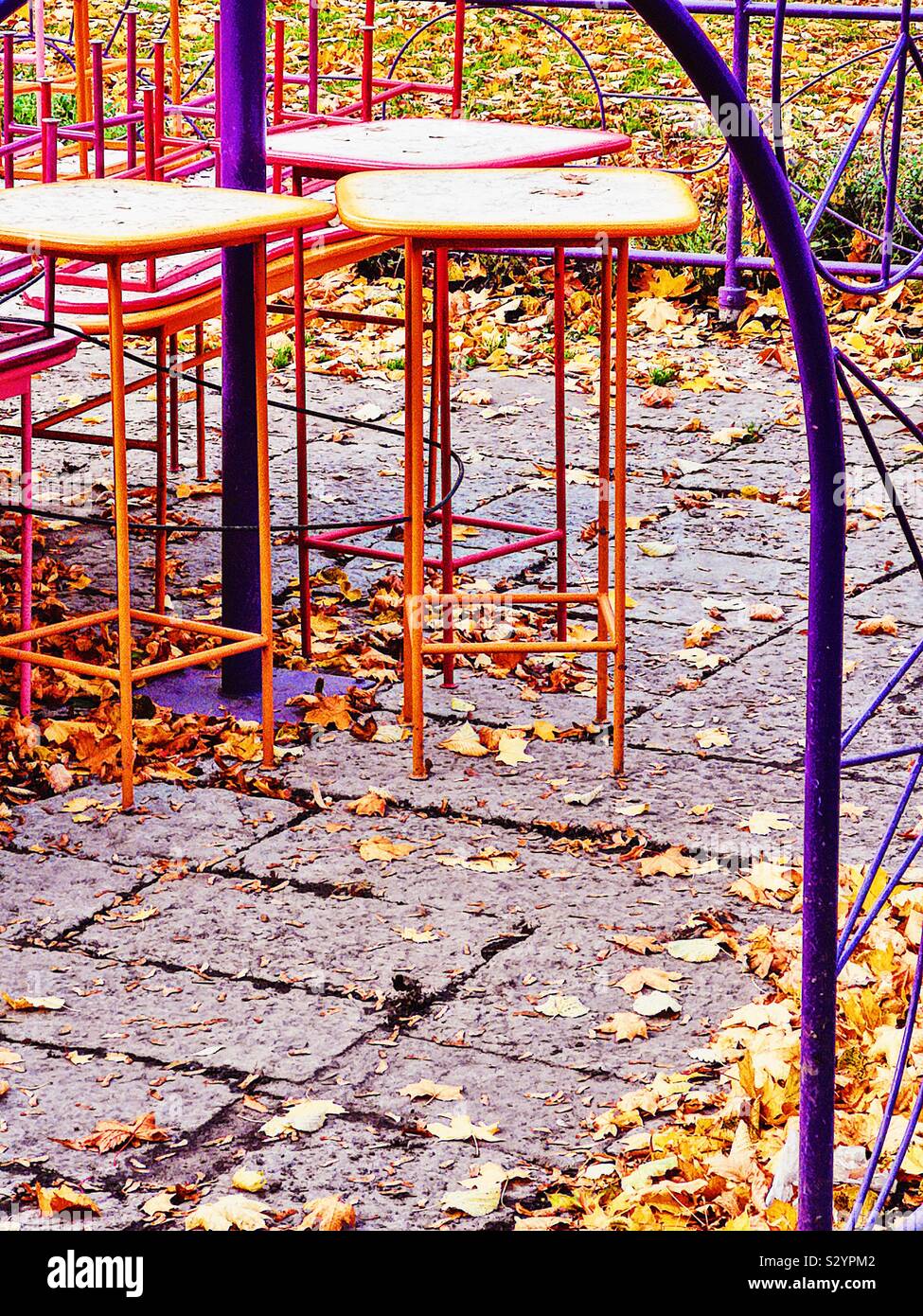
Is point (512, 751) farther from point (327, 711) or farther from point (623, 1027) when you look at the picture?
point (623, 1027)

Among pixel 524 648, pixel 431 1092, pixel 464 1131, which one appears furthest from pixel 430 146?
pixel 464 1131

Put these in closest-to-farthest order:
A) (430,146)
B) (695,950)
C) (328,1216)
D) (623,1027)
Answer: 1. (328,1216)
2. (623,1027)
3. (695,950)
4. (430,146)

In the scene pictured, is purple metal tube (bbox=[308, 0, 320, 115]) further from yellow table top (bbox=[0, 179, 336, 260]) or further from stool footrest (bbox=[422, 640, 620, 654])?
stool footrest (bbox=[422, 640, 620, 654])

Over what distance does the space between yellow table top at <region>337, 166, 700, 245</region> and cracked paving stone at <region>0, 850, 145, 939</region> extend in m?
1.44

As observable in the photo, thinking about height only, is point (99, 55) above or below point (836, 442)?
above

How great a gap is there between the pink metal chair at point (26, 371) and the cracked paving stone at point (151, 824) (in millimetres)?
460

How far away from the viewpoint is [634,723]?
450cm

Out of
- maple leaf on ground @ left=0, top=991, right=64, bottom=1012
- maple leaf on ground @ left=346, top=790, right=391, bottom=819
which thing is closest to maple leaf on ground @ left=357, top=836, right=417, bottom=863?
maple leaf on ground @ left=346, top=790, right=391, bottom=819

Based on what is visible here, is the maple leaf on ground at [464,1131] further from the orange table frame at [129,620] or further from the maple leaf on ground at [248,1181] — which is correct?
the orange table frame at [129,620]

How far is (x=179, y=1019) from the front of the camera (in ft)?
10.6

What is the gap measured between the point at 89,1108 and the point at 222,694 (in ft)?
5.82

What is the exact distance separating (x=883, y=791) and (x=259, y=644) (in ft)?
4.85
